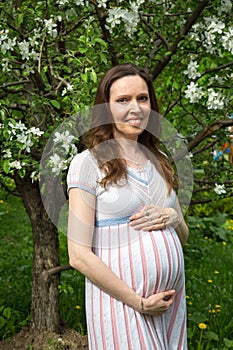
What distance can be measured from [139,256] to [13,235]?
13.3 feet

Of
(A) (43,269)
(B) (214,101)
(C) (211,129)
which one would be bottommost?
(A) (43,269)

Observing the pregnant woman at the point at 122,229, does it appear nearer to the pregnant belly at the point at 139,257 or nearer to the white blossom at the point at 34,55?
the pregnant belly at the point at 139,257

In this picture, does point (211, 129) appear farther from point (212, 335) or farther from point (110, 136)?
point (212, 335)

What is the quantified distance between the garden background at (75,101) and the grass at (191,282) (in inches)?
0.5

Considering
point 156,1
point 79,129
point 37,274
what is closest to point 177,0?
point 156,1

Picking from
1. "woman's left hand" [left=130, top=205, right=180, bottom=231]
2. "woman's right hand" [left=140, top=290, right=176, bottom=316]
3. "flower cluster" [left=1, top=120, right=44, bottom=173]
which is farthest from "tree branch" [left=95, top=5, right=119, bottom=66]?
"woman's right hand" [left=140, top=290, right=176, bottom=316]

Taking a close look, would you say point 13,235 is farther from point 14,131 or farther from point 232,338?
point 14,131

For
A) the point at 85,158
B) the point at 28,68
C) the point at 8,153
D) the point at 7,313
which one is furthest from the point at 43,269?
the point at 85,158

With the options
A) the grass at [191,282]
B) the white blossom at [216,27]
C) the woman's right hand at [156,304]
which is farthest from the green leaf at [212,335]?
the white blossom at [216,27]

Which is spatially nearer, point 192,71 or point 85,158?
point 85,158

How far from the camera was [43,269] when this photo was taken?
345 cm

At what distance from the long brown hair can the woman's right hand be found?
380 millimetres

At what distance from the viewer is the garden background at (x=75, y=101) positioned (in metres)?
2.73

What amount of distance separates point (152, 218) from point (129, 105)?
0.40 metres
